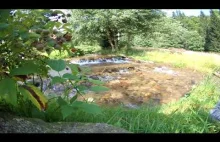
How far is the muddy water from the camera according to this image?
1.53 meters

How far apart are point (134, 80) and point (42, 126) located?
515mm

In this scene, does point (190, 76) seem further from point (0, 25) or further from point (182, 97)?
point (0, 25)

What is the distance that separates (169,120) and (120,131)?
0.30 meters

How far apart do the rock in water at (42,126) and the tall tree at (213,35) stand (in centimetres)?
59

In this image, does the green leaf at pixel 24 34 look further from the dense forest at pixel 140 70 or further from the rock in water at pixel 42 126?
the rock in water at pixel 42 126

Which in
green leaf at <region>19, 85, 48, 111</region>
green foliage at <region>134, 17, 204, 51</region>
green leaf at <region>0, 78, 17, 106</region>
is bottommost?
green leaf at <region>19, 85, 48, 111</region>

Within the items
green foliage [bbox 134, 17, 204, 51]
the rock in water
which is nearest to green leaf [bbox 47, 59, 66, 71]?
the rock in water

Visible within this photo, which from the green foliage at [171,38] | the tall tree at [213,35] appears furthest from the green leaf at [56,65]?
the tall tree at [213,35]

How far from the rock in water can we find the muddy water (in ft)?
0.88

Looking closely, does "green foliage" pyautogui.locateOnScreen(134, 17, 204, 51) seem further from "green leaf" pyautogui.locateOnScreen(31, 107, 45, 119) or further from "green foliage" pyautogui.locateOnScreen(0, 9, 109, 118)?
"green leaf" pyautogui.locateOnScreen(31, 107, 45, 119)

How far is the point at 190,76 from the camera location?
1609 millimetres

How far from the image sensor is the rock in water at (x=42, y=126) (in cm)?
116

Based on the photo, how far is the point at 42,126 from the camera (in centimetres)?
121

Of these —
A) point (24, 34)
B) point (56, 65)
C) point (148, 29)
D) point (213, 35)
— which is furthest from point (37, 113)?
point (213, 35)
